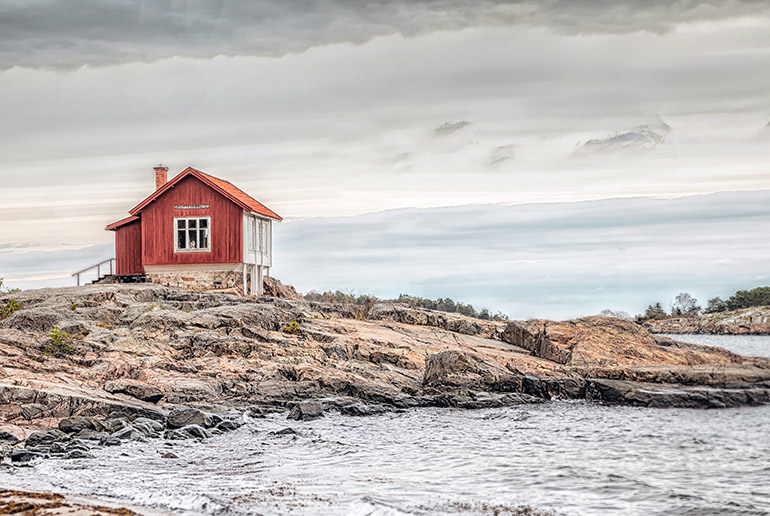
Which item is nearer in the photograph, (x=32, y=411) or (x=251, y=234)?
(x=32, y=411)

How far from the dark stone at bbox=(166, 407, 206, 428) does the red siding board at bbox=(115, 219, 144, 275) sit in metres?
23.2

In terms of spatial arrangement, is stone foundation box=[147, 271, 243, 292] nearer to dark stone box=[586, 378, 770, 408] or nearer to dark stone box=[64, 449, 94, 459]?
dark stone box=[586, 378, 770, 408]

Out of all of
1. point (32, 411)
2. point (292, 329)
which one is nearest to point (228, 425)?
point (32, 411)

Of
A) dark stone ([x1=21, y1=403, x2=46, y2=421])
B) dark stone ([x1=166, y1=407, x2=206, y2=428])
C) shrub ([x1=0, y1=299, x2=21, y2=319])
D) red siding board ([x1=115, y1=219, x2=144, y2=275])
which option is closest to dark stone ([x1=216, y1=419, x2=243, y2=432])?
dark stone ([x1=166, y1=407, x2=206, y2=428])

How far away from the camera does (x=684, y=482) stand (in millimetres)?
12391

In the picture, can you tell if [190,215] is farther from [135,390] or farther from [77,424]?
[77,424]

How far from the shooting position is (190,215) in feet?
120

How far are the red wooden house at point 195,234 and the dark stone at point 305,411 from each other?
18.1m

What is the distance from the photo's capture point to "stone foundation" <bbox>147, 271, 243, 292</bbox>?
36094mm

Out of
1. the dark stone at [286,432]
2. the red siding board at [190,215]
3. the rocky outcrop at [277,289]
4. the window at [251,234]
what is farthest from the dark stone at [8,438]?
the rocky outcrop at [277,289]

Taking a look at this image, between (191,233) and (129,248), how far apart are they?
4226mm

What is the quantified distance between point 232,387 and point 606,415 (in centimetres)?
1036

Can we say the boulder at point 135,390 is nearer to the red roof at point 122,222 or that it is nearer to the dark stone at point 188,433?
the dark stone at point 188,433

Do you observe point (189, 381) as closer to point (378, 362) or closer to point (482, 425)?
point (378, 362)
